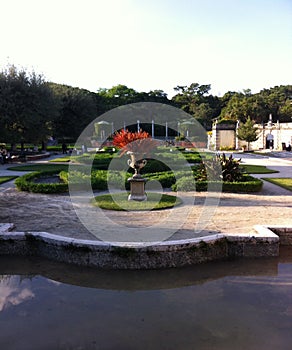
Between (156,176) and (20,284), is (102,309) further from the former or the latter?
(156,176)

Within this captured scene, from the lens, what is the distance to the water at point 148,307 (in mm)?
4041

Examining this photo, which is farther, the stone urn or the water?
the stone urn

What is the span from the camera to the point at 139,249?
19.6 ft

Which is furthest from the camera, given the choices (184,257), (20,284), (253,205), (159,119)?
(159,119)

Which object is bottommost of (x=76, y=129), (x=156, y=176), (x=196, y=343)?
(x=196, y=343)

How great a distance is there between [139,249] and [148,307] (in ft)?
4.22

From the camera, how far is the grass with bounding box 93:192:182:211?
938cm

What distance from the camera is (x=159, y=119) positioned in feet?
192

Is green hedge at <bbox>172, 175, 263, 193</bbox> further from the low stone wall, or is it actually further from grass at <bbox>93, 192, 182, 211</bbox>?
the low stone wall

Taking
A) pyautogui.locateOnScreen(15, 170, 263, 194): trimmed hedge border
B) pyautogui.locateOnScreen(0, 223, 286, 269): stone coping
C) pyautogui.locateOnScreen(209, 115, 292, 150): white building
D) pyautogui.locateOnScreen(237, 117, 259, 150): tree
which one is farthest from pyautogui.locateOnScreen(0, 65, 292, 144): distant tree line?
pyautogui.locateOnScreen(0, 223, 286, 269): stone coping

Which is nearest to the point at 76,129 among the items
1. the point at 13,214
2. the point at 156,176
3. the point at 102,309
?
the point at 156,176

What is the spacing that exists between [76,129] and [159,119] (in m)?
24.9

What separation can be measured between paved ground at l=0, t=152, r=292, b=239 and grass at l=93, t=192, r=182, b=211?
41cm

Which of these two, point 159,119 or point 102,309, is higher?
point 159,119
